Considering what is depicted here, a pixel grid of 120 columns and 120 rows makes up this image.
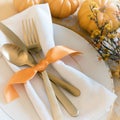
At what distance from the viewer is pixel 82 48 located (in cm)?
64

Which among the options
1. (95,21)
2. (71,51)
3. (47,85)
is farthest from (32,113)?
(95,21)

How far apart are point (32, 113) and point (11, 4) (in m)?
0.37

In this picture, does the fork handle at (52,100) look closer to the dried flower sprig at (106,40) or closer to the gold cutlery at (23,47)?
the gold cutlery at (23,47)

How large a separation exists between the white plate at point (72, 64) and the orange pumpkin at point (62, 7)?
0.06 meters

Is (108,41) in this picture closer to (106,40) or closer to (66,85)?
(106,40)

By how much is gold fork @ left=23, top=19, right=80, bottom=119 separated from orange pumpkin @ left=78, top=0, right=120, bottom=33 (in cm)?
13

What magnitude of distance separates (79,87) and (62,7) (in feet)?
0.83

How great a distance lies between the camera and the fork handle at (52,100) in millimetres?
505

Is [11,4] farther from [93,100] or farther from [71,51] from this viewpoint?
[93,100]

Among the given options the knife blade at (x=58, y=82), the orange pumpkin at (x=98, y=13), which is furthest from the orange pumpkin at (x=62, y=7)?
the knife blade at (x=58, y=82)

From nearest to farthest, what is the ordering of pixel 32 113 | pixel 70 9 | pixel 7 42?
pixel 32 113 → pixel 7 42 → pixel 70 9

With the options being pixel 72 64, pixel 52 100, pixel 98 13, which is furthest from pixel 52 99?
pixel 98 13

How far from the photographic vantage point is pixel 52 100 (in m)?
0.52

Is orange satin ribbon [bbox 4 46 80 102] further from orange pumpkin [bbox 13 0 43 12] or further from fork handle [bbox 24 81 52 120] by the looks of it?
orange pumpkin [bbox 13 0 43 12]
